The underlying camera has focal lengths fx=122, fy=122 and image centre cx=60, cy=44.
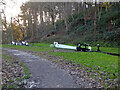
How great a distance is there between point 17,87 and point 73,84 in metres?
2.22

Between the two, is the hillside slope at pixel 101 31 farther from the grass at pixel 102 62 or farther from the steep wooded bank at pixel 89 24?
the grass at pixel 102 62

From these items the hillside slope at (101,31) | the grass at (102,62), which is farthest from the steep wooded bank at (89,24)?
the grass at (102,62)

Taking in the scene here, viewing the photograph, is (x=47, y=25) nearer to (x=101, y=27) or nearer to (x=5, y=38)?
(x=5, y=38)

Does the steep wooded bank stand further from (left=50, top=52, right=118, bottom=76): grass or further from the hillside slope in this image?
(left=50, top=52, right=118, bottom=76): grass

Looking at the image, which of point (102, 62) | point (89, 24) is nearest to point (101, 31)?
point (89, 24)

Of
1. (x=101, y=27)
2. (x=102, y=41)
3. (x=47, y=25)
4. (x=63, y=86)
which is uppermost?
(x=47, y=25)

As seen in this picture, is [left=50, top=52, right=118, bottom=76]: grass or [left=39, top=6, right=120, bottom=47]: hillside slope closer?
[left=50, top=52, right=118, bottom=76]: grass

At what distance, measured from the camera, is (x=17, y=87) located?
4.71 meters

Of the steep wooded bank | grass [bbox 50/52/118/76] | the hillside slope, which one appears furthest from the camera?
the steep wooded bank

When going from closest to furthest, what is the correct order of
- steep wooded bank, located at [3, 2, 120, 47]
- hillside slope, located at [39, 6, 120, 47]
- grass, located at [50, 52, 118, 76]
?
grass, located at [50, 52, 118, 76] → hillside slope, located at [39, 6, 120, 47] → steep wooded bank, located at [3, 2, 120, 47]

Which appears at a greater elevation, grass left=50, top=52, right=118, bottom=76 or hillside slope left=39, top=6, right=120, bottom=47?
hillside slope left=39, top=6, right=120, bottom=47

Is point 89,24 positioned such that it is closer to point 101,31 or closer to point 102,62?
point 101,31

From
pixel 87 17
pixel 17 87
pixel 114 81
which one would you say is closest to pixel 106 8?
pixel 87 17

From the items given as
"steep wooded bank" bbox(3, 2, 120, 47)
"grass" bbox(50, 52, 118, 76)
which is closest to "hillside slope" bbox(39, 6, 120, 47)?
"steep wooded bank" bbox(3, 2, 120, 47)
